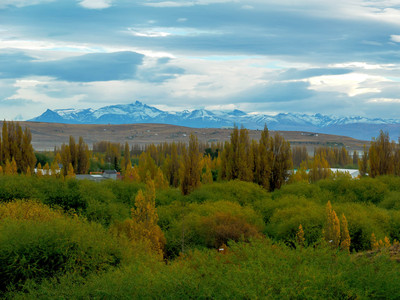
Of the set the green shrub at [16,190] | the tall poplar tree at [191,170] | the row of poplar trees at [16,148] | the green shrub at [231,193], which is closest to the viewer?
the green shrub at [16,190]

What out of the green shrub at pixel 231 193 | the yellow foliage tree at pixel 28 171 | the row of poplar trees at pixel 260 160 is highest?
the row of poplar trees at pixel 260 160

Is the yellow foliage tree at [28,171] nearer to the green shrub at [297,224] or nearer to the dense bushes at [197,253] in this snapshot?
the dense bushes at [197,253]

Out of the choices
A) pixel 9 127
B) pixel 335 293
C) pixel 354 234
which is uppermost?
pixel 9 127

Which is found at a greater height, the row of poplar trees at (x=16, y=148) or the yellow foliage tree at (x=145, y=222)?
the row of poplar trees at (x=16, y=148)

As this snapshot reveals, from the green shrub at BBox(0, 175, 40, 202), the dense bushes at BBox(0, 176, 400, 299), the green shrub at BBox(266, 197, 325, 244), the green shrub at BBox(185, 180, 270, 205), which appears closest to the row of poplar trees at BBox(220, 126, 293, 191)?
the green shrub at BBox(185, 180, 270, 205)

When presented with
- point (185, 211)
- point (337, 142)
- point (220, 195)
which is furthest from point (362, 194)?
point (337, 142)

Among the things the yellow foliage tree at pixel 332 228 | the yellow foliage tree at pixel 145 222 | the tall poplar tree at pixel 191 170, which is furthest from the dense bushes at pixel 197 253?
the yellow foliage tree at pixel 332 228

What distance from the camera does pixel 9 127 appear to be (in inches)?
2126

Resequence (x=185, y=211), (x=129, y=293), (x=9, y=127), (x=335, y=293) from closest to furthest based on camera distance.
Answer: (x=335, y=293) → (x=129, y=293) → (x=185, y=211) → (x=9, y=127)

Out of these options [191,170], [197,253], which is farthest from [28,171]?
[197,253]

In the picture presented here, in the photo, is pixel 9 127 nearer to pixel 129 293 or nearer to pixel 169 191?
pixel 169 191

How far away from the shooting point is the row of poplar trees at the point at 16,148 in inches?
2123

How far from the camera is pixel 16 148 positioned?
54.3 meters

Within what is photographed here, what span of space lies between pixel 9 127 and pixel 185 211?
27.5 metres
